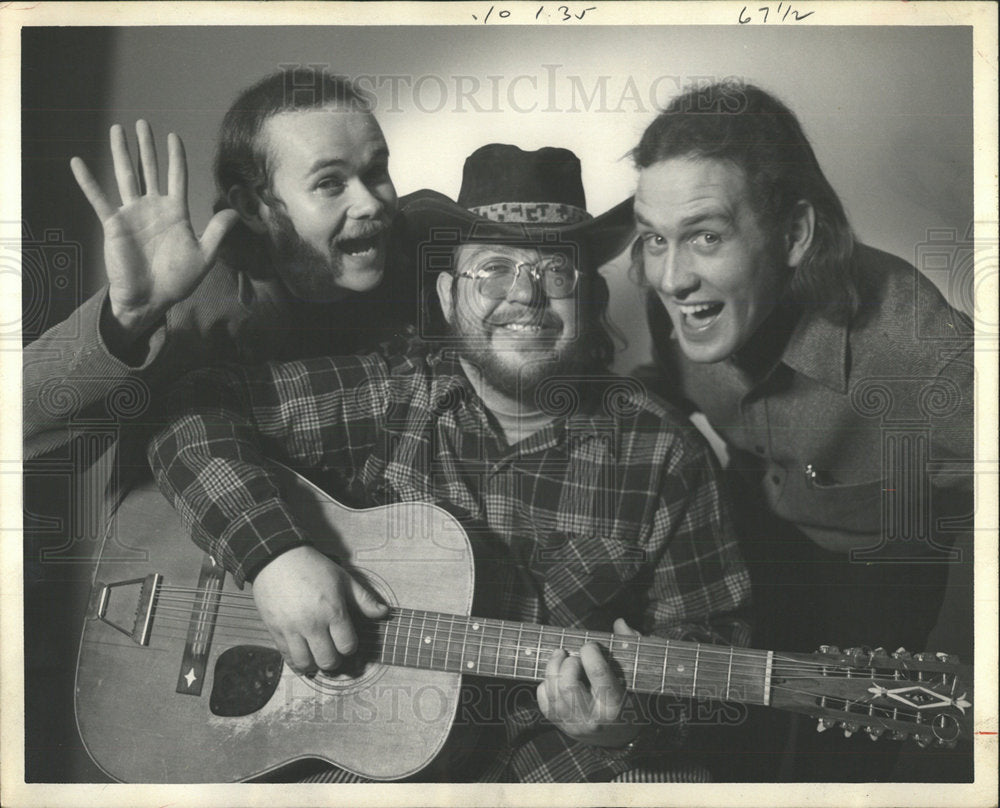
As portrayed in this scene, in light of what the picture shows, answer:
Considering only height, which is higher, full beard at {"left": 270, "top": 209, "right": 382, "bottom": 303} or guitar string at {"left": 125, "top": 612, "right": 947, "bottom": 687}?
full beard at {"left": 270, "top": 209, "right": 382, "bottom": 303}

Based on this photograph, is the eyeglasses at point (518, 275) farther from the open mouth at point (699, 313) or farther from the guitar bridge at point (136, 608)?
the guitar bridge at point (136, 608)

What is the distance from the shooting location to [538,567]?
158 centimetres

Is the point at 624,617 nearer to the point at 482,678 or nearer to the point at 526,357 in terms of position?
the point at 482,678

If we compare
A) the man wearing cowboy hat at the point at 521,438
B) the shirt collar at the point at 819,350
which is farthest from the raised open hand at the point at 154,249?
the shirt collar at the point at 819,350

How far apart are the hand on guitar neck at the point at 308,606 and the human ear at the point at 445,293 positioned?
0.48m

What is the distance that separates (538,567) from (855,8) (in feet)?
3.89

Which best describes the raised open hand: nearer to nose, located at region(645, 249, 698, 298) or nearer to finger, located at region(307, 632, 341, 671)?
finger, located at region(307, 632, 341, 671)

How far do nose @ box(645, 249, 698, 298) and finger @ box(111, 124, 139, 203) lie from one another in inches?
36.9

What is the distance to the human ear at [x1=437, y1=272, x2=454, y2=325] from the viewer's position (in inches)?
63.2

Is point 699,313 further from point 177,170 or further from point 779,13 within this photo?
point 177,170

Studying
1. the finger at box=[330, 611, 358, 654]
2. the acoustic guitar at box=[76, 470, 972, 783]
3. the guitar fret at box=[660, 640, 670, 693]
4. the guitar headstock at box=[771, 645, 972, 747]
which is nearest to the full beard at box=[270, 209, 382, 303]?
the acoustic guitar at box=[76, 470, 972, 783]

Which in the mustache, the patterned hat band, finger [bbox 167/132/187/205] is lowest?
the mustache

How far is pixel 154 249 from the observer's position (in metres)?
1.60

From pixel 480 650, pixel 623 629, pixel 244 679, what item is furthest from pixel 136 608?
pixel 623 629
